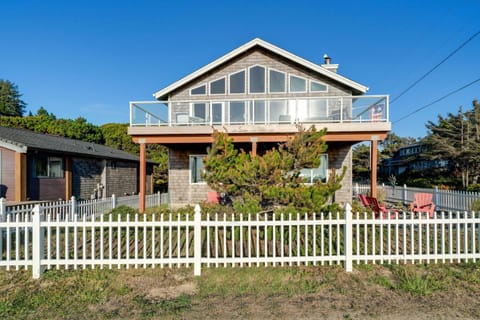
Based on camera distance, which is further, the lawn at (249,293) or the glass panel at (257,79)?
the glass panel at (257,79)

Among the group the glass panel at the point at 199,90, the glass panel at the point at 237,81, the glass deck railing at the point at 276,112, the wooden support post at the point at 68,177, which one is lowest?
the wooden support post at the point at 68,177

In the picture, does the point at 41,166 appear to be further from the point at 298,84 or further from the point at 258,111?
the point at 298,84

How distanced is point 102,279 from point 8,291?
1.26m

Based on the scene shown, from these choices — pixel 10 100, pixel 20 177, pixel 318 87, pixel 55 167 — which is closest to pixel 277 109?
pixel 318 87

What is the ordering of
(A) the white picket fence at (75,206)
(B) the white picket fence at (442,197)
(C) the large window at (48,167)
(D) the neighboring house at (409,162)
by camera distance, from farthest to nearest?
(D) the neighboring house at (409,162), (C) the large window at (48,167), (B) the white picket fence at (442,197), (A) the white picket fence at (75,206)

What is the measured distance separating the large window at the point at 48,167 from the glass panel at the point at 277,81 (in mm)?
10943

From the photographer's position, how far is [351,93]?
13039 millimetres

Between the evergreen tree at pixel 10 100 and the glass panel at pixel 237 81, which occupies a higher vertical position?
the evergreen tree at pixel 10 100

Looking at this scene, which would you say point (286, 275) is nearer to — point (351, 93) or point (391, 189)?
point (351, 93)

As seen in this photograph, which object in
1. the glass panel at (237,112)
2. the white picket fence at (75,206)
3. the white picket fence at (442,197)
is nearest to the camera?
the white picket fence at (75,206)

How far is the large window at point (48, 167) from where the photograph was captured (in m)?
12.9

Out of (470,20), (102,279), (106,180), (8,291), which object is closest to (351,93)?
(470,20)

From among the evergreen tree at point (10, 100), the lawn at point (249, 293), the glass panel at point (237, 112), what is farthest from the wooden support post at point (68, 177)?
the evergreen tree at point (10, 100)

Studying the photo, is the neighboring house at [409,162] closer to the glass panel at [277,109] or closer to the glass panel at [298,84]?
the glass panel at [298,84]
